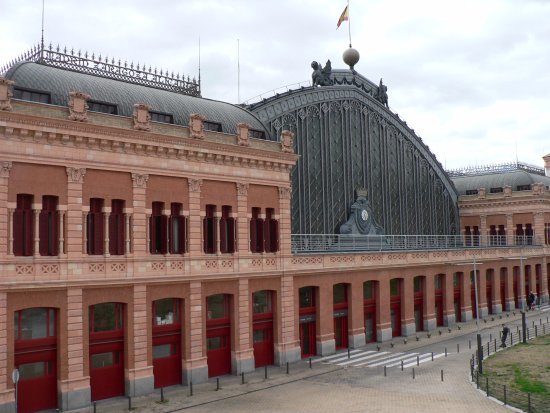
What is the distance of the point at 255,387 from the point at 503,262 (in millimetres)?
44720

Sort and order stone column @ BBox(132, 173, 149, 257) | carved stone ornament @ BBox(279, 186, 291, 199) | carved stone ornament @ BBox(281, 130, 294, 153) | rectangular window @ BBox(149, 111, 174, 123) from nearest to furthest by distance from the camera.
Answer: stone column @ BBox(132, 173, 149, 257), rectangular window @ BBox(149, 111, 174, 123), carved stone ornament @ BBox(279, 186, 291, 199), carved stone ornament @ BBox(281, 130, 294, 153)

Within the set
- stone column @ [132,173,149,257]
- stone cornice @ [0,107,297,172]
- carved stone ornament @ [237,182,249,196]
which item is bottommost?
stone column @ [132,173,149,257]

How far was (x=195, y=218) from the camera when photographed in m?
36.8

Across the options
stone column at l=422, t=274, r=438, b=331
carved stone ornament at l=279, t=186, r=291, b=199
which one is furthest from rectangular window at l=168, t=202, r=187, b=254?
stone column at l=422, t=274, r=438, b=331

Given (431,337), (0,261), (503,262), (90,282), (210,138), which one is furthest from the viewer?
(503,262)

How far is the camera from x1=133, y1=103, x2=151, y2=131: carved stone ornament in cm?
3391

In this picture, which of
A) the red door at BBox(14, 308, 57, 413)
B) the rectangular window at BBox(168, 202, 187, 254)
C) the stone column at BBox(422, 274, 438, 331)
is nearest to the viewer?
the red door at BBox(14, 308, 57, 413)

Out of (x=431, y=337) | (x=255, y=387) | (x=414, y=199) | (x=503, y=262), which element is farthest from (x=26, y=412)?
(x=503, y=262)

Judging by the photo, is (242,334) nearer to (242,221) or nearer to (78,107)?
(242,221)

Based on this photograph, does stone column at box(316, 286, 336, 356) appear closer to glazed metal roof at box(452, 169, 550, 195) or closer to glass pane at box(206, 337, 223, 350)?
glass pane at box(206, 337, 223, 350)

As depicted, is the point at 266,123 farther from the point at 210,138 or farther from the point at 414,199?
the point at 414,199

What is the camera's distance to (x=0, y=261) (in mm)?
28500

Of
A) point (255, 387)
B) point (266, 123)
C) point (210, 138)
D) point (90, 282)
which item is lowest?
point (255, 387)

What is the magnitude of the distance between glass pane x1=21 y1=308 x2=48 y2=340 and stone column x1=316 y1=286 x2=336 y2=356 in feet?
68.8
